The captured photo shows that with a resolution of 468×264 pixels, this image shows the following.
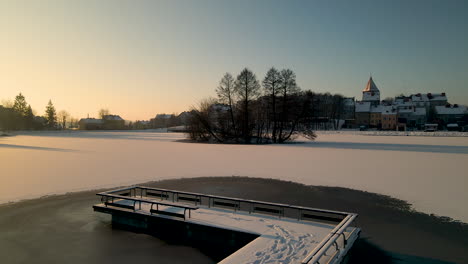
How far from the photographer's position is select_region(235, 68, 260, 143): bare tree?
56.0m

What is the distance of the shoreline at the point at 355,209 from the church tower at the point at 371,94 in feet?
469

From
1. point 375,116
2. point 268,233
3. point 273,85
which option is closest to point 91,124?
point 273,85

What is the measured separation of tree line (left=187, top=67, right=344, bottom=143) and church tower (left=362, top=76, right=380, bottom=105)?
10435 centimetres

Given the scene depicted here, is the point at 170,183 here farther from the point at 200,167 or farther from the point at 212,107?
the point at 212,107

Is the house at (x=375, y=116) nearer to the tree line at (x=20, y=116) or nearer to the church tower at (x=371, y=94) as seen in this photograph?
the church tower at (x=371, y=94)

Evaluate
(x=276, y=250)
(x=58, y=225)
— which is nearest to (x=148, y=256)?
(x=276, y=250)

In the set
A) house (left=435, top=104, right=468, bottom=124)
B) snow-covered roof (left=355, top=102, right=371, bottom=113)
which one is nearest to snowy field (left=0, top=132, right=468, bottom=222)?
snow-covered roof (left=355, top=102, right=371, bottom=113)

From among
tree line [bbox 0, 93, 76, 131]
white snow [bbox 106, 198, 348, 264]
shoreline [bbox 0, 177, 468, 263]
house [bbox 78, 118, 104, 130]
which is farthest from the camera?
house [bbox 78, 118, 104, 130]

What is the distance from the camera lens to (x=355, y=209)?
516 inches

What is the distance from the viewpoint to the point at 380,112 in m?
127

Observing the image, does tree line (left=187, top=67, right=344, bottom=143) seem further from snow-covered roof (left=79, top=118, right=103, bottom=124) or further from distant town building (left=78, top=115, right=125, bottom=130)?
snow-covered roof (left=79, top=118, right=103, bottom=124)

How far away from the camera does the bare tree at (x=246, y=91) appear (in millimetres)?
56031

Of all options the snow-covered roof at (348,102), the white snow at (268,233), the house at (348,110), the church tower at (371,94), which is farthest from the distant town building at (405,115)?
the white snow at (268,233)

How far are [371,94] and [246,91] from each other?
11530 centimetres
